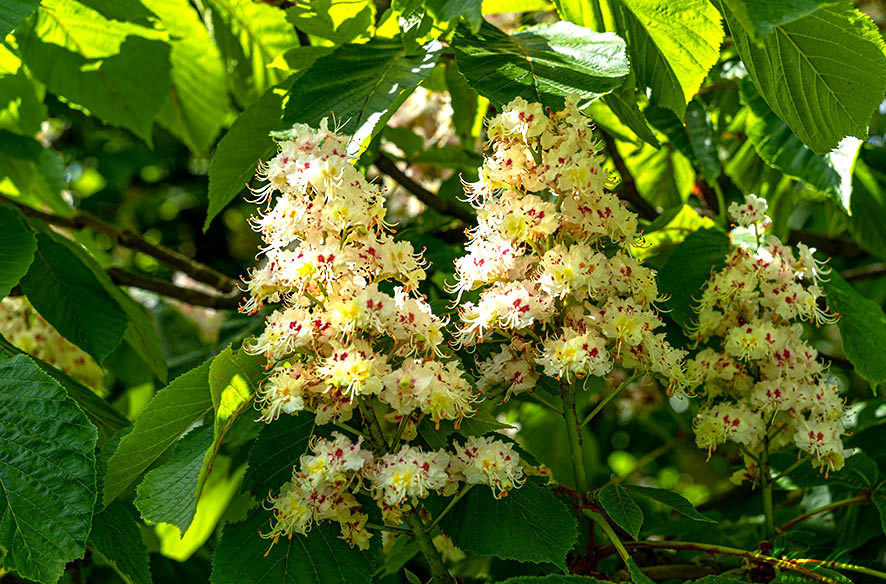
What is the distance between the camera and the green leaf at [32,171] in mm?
2490

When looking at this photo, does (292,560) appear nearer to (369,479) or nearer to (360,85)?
(369,479)

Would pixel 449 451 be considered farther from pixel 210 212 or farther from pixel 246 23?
pixel 246 23

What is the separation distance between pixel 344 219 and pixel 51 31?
142 centimetres

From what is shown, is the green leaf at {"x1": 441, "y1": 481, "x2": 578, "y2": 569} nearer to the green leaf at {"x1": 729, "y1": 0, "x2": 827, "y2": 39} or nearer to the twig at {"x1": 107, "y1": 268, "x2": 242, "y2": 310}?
the green leaf at {"x1": 729, "y1": 0, "x2": 827, "y2": 39}

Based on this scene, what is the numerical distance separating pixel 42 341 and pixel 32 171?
1.82 ft

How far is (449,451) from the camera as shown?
1.35 m

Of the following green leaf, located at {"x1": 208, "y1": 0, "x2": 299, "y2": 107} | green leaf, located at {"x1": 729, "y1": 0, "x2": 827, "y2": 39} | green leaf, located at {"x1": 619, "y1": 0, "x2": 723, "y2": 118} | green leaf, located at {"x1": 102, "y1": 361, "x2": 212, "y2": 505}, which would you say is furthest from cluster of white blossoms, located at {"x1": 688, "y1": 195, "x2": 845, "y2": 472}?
green leaf, located at {"x1": 208, "y1": 0, "x2": 299, "y2": 107}

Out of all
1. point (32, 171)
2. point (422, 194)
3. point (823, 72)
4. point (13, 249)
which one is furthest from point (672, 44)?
point (32, 171)

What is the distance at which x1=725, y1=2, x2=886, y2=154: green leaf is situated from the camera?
4.98 ft

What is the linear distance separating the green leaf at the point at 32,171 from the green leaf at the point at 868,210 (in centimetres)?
229

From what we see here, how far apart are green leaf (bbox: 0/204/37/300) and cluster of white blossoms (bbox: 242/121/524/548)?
29.1 inches

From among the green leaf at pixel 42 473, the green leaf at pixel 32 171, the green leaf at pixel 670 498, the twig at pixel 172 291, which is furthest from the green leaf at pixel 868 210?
the green leaf at pixel 32 171

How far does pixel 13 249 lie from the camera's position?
1875 mm

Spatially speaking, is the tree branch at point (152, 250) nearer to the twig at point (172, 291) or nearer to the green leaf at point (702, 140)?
the twig at point (172, 291)
